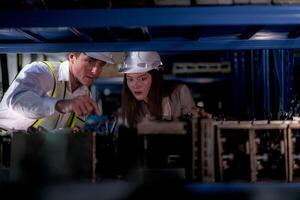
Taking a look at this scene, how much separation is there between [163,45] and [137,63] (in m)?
0.78


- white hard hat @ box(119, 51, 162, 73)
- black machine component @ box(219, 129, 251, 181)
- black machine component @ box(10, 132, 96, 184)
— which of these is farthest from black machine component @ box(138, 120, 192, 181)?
white hard hat @ box(119, 51, 162, 73)

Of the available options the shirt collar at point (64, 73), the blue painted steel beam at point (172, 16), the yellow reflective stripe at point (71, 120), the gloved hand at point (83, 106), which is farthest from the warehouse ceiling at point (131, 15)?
the yellow reflective stripe at point (71, 120)

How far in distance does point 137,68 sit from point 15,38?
4.20 feet

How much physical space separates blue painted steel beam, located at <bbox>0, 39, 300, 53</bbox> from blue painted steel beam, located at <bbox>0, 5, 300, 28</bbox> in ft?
2.52

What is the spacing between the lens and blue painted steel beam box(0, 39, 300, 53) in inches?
141

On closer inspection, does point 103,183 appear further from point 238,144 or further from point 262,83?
point 262,83

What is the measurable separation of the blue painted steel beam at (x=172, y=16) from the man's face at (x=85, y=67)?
57.9 inches

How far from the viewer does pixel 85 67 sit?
4.37 meters

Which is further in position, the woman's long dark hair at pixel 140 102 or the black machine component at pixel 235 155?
the woman's long dark hair at pixel 140 102

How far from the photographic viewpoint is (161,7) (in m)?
2.78

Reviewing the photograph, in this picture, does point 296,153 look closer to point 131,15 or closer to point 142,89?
point 131,15

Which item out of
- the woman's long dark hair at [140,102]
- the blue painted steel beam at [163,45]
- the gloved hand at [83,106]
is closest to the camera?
the gloved hand at [83,106]

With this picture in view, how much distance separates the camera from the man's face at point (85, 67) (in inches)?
169

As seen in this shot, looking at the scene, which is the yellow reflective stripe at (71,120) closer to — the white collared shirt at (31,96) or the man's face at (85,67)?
the white collared shirt at (31,96)
